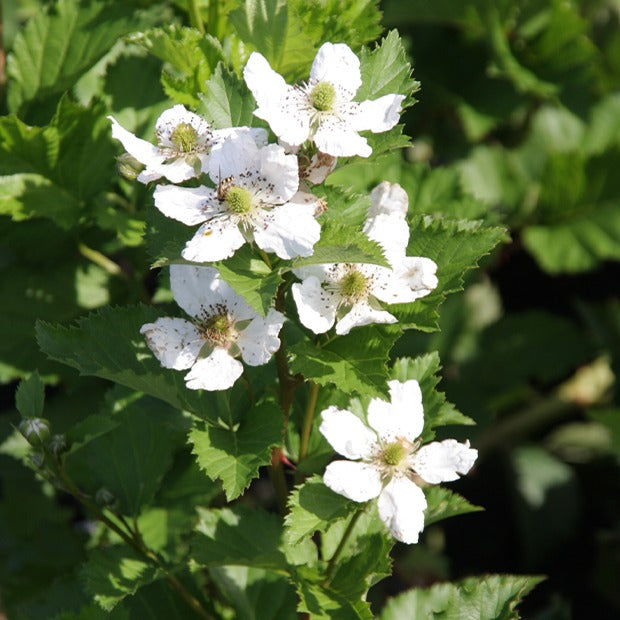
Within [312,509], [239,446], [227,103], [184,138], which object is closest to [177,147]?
[184,138]

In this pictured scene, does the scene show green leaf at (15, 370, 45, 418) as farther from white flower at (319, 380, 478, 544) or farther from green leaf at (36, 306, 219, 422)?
white flower at (319, 380, 478, 544)

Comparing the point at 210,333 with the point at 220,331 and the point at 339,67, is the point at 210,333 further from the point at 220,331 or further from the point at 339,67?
the point at 339,67

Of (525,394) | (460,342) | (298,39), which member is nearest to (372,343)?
(298,39)

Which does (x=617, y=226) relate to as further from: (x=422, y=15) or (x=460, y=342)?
(x=422, y=15)

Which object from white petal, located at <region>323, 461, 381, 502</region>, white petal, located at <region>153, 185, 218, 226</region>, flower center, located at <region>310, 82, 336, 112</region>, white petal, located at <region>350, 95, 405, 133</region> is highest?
flower center, located at <region>310, 82, 336, 112</region>

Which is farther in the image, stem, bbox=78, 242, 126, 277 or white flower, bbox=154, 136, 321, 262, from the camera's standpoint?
stem, bbox=78, 242, 126, 277

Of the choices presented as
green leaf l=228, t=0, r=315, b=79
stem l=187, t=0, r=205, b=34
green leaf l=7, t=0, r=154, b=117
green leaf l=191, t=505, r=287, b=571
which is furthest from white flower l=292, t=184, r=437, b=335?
green leaf l=7, t=0, r=154, b=117
